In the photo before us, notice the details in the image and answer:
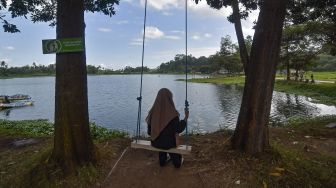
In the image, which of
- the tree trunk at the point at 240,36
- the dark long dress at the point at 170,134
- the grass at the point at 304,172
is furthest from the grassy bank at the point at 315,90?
the dark long dress at the point at 170,134

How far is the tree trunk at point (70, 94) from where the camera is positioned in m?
6.83

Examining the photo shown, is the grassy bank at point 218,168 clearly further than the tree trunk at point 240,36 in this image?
No

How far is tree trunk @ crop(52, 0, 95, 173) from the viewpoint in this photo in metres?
6.83

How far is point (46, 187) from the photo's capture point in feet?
20.9

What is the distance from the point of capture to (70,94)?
6852 millimetres

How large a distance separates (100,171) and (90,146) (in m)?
0.62

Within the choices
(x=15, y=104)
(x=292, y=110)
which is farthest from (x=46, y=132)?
(x=15, y=104)

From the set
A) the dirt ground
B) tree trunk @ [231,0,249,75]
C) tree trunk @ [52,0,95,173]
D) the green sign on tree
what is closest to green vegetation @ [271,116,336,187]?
the dirt ground

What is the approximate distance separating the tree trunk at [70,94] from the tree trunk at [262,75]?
11.8ft

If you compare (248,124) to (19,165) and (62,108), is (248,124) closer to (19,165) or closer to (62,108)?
(62,108)

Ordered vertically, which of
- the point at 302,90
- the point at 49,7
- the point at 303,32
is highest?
the point at 303,32

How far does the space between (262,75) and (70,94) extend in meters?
4.09

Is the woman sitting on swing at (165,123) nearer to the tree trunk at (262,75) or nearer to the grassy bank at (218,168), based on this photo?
the grassy bank at (218,168)

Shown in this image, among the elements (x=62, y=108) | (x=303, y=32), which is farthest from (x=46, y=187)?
(x=303, y=32)
